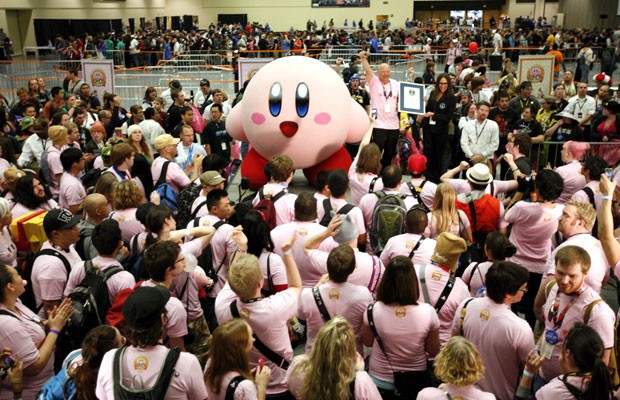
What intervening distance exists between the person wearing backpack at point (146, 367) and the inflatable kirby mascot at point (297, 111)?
4.86m

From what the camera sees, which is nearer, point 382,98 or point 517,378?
point 517,378

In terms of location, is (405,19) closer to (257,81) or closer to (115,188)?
(257,81)

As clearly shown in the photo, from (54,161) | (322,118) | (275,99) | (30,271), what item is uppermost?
(275,99)

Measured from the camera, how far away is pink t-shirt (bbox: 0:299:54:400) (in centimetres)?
358

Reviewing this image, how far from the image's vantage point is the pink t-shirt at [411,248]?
457 centimetres

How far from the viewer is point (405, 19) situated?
47781 mm

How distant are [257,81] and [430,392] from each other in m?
5.79

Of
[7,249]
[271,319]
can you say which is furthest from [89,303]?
[7,249]

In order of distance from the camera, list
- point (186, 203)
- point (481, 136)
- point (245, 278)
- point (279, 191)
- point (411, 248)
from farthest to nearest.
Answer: point (481, 136), point (186, 203), point (279, 191), point (411, 248), point (245, 278)

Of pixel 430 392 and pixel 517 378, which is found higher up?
pixel 430 392

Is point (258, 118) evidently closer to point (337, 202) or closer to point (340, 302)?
point (337, 202)

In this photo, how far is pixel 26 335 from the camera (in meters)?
3.64

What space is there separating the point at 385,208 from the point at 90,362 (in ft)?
10.00

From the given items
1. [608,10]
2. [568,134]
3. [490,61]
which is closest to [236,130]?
[568,134]
